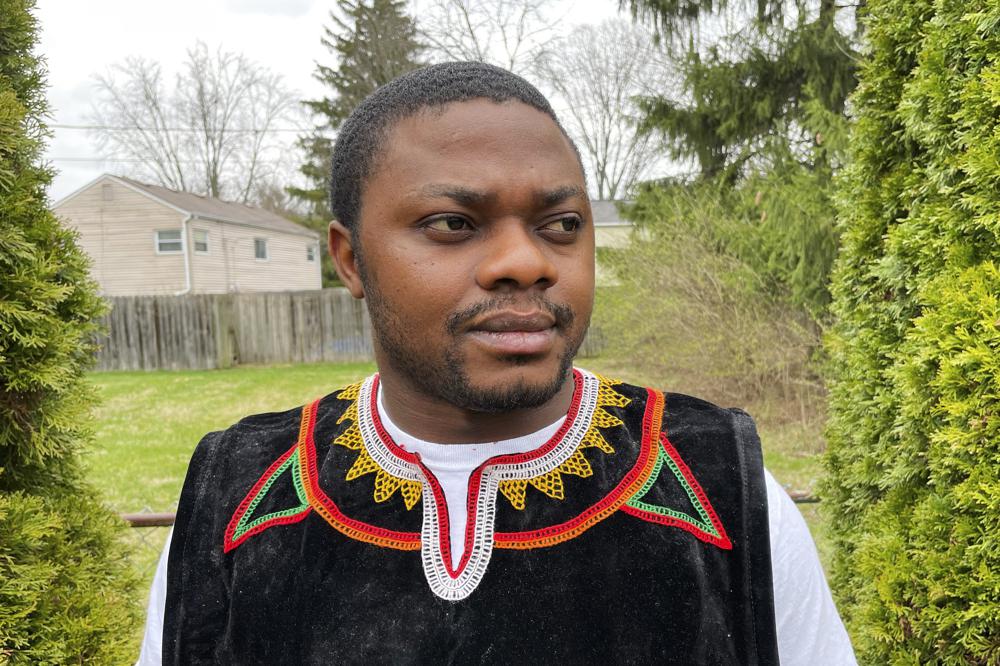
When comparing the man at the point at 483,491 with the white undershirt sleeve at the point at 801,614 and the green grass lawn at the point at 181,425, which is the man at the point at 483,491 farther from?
the green grass lawn at the point at 181,425

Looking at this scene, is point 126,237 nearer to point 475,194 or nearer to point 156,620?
point 156,620

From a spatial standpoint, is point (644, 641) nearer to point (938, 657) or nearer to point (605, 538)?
point (605, 538)

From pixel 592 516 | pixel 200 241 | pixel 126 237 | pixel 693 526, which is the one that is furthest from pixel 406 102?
pixel 126 237

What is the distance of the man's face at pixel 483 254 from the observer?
1176 mm

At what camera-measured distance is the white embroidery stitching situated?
4.20 feet

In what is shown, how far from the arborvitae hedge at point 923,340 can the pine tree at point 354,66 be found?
16.6 meters

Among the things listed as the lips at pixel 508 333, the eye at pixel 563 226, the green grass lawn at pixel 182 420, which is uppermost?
the eye at pixel 563 226

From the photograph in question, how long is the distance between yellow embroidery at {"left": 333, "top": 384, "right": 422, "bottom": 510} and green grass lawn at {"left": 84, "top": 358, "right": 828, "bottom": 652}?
1.48 meters

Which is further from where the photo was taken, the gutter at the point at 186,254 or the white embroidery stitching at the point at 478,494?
the gutter at the point at 186,254

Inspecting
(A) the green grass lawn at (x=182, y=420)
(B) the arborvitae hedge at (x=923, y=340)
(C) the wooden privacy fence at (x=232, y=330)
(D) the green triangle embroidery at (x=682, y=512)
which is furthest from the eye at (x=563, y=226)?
(C) the wooden privacy fence at (x=232, y=330)

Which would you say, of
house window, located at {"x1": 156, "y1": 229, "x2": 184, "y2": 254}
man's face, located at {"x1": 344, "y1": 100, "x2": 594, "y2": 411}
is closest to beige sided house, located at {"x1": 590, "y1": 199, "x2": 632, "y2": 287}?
man's face, located at {"x1": 344, "y1": 100, "x2": 594, "y2": 411}

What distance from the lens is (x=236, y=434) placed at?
5.13ft

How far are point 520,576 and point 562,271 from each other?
1.84 feet

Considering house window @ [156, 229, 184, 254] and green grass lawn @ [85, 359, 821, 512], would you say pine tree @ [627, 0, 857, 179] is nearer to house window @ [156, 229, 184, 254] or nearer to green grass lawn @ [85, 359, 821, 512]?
green grass lawn @ [85, 359, 821, 512]
